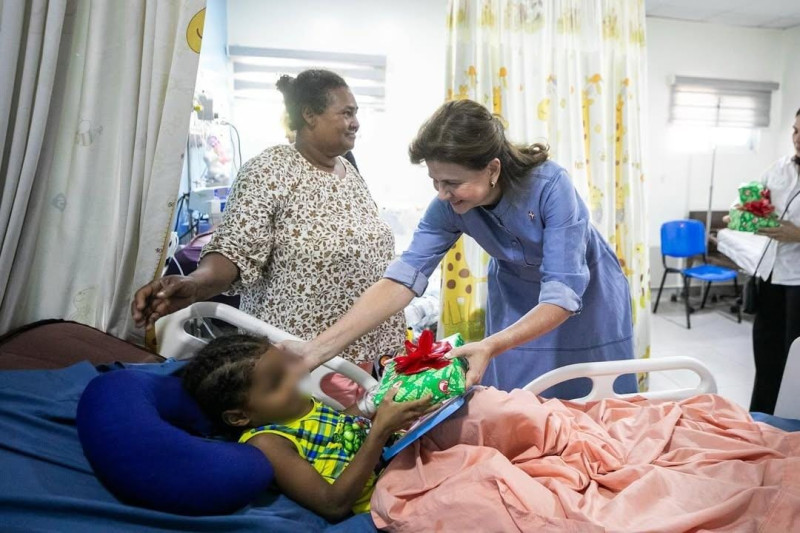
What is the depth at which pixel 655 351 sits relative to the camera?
3.87 metres

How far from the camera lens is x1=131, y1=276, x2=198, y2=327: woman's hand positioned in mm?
1183

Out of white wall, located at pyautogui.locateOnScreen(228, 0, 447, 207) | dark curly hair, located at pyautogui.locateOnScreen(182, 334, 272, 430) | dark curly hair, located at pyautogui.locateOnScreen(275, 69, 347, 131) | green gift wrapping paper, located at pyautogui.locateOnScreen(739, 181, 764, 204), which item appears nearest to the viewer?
dark curly hair, located at pyautogui.locateOnScreen(182, 334, 272, 430)

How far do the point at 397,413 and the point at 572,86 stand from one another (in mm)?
2020

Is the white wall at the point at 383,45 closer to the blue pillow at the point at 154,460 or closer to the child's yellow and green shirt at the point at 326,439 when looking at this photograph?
the child's yellow and green shirt at the point at 326,439

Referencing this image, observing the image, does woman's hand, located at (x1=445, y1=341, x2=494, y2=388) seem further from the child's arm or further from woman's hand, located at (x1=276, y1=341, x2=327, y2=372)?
woman's hand, located at (x1=276, y1=341, x2=327, y2=372)

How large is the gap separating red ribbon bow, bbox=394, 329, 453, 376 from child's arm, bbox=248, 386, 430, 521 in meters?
0.07

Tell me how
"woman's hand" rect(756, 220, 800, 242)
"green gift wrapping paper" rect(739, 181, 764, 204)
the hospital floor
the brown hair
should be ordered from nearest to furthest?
1. the brown hair
2. "woman's hand" rect(756, 220, 800, 242)
3. "green gift wrapping paper" rect(739, 181, 764, 204)
4. the hospital floor

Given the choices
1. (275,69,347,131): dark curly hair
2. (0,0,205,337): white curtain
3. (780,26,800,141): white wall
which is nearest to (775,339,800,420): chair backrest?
(275,69,347,131): dark curly hair

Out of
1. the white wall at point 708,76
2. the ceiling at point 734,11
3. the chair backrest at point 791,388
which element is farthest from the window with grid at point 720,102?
the chair backrest at point 791,388

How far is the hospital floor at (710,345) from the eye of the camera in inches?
130

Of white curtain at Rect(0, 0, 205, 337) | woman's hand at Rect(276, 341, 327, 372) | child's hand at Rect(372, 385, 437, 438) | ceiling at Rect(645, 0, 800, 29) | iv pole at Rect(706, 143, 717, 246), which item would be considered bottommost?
child's hand at Rect(372, 385, 437, 438)

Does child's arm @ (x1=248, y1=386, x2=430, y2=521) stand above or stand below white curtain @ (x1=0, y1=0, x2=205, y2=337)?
below

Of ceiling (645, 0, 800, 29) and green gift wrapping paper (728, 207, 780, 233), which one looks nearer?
green gift wrapping paper (728, 207, 780, 233)

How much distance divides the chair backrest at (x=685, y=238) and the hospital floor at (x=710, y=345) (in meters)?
0.56
